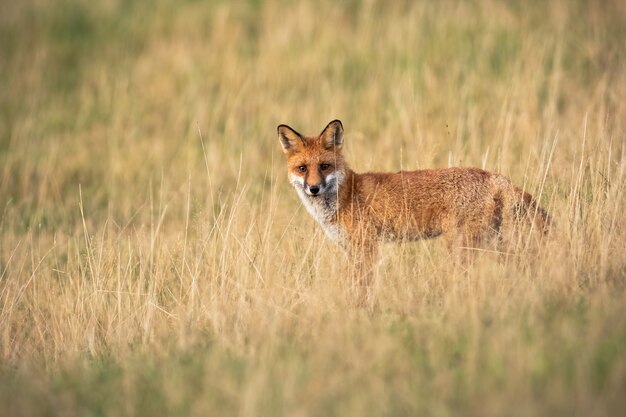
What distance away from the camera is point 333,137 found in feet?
23.2

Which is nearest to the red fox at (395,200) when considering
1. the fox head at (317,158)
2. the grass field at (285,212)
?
the fox head at (317,158)

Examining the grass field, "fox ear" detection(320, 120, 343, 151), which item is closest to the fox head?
"fox ear" detection(320, 120, 343, 151)

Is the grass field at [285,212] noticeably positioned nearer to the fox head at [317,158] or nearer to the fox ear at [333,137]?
the fox head at [317,158]

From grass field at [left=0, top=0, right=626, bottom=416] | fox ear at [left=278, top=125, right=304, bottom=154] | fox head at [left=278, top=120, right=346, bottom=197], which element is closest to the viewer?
grass field at [left=0, top=0, right=626, bottom=416]

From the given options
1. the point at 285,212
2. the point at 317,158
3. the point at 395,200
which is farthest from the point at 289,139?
the point at 285,212

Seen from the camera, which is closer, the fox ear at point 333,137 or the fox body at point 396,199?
the fox body at point 396,199

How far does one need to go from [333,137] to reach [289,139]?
381 mm

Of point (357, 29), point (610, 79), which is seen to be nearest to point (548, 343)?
point (610, 79)

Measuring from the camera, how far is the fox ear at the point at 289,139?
7.04m

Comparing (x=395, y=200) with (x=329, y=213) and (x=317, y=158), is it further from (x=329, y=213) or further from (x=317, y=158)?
(x=317, y=158)

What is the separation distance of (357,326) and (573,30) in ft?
30.0

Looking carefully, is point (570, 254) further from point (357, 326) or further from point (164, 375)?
point (164, 375)

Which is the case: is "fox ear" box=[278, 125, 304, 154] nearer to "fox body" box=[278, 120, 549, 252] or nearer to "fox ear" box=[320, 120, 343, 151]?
"fox body" box=[278, 120, 549, 252]

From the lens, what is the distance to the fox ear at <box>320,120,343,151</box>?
6980mm
